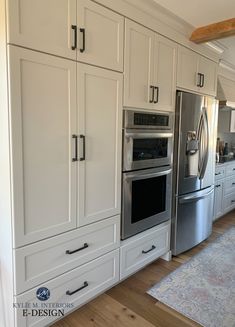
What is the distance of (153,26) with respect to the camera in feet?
7.33

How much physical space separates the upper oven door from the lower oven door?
2.8 inches

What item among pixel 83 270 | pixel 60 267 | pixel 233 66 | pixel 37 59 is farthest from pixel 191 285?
pixel 233 66

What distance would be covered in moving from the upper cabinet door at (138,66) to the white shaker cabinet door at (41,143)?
0.57 m

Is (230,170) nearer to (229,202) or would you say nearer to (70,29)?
(229,202)

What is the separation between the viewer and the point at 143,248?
2.46 metres

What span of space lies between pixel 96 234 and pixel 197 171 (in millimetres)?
1490

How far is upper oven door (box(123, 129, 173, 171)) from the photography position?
2.14 m

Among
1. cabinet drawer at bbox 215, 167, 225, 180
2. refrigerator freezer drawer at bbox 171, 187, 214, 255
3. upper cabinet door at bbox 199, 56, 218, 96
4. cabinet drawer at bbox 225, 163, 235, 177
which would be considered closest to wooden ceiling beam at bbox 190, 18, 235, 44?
upper cabinet door at bbox 199, 56, 218, 96

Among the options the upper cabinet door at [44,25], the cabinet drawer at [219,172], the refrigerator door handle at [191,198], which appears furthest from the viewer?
the cabinet drawer at [219,172]

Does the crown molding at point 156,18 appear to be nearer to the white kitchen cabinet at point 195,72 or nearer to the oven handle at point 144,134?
the white kitchen cabinet at point 195,72

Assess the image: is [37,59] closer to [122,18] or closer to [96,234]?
[122,18]

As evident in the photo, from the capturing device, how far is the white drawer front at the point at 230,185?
414cm

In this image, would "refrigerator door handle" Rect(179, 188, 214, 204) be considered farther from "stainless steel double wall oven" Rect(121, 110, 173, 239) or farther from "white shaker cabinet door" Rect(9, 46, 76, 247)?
"white shaker cabinet door" Rect(9, 46, 76, 247)

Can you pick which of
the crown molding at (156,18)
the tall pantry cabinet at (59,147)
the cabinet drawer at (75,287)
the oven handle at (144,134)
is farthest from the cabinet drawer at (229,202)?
the tall pantry cabinet at (59,147)
